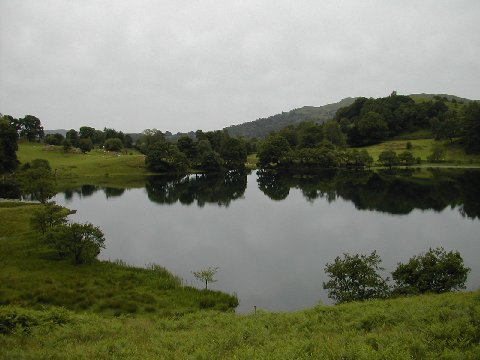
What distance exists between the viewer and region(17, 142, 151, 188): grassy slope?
12502 centimetres

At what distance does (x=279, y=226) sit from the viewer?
202ft

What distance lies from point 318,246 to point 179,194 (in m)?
55.8

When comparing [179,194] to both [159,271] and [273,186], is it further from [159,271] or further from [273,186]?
[159,271]

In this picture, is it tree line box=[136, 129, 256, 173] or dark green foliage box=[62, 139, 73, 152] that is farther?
dark green foliage box=[62, 139, 73, 152]

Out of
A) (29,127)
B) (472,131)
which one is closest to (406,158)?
(472,131)

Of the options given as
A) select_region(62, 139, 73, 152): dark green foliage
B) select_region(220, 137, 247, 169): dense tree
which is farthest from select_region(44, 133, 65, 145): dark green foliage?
select_region(220, 137, 247, 169): dense tree

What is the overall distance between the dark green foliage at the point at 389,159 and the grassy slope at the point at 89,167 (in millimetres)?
90095

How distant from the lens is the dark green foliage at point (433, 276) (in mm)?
A: 27406

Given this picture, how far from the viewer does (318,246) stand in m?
48.5

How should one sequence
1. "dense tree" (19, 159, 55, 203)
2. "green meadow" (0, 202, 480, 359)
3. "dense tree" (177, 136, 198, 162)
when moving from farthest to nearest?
"dense tree" (177, 136, 198, 162) < "dense tree" (19, 159, 55, 203) < "green meadow" (0, 202, 480, 359)

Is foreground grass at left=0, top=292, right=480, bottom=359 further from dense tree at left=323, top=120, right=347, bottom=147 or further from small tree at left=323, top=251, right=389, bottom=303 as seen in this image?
dense tree at left=323, top=120, right=347, bottom=147

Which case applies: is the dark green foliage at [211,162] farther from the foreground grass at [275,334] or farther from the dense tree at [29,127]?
the foreground grass at [275,334]

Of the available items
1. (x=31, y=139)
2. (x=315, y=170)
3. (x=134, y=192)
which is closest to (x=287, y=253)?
(x=134, y=192)

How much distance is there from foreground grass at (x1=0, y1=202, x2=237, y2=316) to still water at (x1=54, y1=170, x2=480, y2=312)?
11.1 ft
